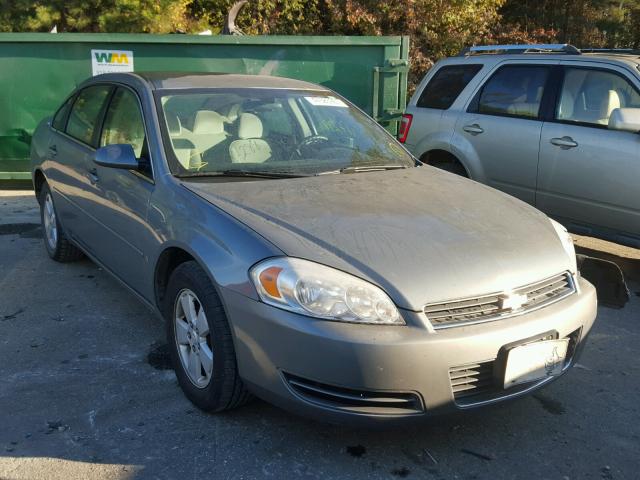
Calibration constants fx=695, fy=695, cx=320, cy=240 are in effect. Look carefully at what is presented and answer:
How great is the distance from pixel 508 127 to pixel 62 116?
11.9ft

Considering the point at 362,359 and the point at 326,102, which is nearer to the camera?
the point at 362,359

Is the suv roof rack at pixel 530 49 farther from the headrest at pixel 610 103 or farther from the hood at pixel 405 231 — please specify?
the hood at pixel 405 231

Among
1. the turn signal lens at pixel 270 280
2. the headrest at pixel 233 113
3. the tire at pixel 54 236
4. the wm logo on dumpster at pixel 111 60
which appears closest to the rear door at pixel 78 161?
the tire at pixel 54 236

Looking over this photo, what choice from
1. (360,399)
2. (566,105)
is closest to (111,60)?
(566,105)

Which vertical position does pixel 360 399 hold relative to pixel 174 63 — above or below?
below

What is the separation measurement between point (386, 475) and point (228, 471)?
25.1 inches

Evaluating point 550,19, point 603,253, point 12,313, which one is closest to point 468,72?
point 603,253

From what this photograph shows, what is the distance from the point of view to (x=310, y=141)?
4137 mm

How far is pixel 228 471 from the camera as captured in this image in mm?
2812

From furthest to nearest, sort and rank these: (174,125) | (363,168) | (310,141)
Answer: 1. (310,141)
2. (363,168)
3. (174,125)

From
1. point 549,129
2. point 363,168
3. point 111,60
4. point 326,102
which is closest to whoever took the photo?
point 363,168

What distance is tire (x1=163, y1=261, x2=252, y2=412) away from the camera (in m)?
2.94

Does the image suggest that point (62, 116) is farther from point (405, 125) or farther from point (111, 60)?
point (405, 125)

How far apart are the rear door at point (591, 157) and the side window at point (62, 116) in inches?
147
